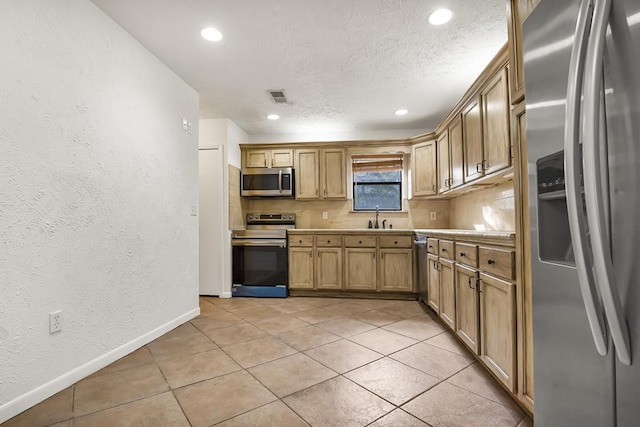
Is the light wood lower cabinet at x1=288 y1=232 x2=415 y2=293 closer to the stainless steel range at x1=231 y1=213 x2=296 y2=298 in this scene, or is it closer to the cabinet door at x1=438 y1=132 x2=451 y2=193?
the stainless steel range at x1=231 y1=213 x2=296 y2=298

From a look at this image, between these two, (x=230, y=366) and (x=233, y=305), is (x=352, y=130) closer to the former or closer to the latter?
(x=233, y=305)

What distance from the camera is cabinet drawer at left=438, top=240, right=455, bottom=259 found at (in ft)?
8.55

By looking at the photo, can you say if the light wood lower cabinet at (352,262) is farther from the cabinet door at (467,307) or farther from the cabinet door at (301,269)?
the cabinet door at (467,307)

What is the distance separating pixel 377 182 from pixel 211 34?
308cm

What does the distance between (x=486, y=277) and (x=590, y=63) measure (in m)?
1.52

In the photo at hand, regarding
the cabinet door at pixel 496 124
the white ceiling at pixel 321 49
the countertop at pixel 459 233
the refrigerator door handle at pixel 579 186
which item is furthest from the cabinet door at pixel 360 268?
the refrigerator door handle at pixel 579 186

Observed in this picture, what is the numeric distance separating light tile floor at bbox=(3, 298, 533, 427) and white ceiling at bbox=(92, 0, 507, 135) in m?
2.38

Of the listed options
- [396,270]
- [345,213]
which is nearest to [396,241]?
[396,270]

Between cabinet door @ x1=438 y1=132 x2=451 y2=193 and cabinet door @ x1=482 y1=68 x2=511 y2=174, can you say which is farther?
cabinet door @ x1=438 y1=132 x2=451 y2=193

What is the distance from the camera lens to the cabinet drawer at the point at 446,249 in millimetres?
2607

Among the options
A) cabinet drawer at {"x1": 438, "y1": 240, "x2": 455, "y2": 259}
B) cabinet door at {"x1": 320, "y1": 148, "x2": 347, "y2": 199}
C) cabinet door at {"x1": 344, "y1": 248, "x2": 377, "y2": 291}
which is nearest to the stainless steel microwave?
cabinet door at {"x1": 320, "y1": 148, "x2": 347, "y2": 199}

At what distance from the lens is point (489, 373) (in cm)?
199

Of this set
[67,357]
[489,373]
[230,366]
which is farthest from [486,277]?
[67,357]

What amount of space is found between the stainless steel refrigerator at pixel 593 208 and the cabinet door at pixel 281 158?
13.0 ft
